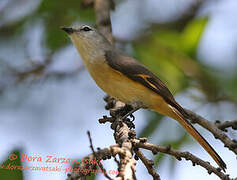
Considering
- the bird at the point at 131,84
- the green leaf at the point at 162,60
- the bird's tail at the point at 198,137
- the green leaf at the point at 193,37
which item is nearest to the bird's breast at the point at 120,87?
the bird at the point at 131,84

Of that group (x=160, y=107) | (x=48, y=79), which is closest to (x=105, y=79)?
(x=160, y=107)

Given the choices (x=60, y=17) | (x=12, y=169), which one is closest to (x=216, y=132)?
(x=12, y=169)

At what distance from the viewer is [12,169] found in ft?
10.6

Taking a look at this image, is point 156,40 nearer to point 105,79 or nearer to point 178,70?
point 178,70

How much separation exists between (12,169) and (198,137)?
2003 mm

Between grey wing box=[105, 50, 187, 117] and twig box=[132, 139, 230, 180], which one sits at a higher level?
grey wing box=[105, 50, 187, 117]

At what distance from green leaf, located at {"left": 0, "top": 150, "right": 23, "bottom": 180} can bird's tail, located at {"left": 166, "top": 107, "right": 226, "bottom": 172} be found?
6.20 feet

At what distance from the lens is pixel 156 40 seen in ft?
18.3

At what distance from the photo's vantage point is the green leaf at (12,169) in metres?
3.24

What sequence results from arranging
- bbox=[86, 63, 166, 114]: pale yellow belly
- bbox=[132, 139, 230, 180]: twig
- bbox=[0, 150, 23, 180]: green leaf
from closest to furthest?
bbox=[132, 139, 230, 180]: twig → bbox=[0, 150, 23, 180]: green leaf → bbox=[86, 63, 166, 114]: pale yellow belly

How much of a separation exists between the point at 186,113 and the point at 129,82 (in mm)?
810

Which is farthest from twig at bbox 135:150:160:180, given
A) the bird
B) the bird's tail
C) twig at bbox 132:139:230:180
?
the bird

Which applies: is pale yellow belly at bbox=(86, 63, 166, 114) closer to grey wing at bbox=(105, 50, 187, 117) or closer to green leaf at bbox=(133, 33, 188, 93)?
grey wing at bbox=(105, 50, 187, 117)

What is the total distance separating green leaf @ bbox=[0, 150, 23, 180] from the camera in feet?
10.6
